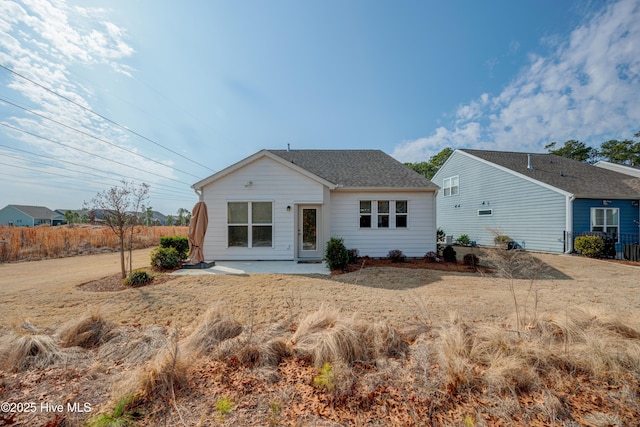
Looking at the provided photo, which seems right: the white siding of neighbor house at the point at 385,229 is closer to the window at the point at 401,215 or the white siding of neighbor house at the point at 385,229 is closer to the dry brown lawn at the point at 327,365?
the window at the point at 401,215

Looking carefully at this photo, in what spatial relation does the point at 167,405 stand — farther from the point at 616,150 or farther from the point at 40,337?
the point at 616,150

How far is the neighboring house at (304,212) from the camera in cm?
1020

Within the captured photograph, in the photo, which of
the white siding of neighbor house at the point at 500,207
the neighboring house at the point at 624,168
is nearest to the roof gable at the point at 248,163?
the white siding of neighbor house at the point at 500,207

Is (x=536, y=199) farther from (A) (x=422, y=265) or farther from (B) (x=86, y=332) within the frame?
(B) (x=86, y=332)

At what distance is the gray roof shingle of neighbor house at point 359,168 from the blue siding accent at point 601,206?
8537 mm

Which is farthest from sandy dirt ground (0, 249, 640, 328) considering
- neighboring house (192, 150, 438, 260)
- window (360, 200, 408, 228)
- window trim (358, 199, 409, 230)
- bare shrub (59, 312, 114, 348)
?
window (360, 200, 408, 228)

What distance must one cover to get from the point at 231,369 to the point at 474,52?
53.5 feet

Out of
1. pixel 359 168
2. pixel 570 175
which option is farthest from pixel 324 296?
pixel 570 175

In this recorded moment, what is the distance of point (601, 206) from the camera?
42.3 feet

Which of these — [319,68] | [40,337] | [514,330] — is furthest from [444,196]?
[40,337]

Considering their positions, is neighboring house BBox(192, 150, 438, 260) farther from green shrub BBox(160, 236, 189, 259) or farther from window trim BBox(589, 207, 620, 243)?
window trim BBox(589, 207, 620, 243)

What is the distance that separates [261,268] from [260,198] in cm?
302

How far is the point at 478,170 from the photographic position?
16906 mm

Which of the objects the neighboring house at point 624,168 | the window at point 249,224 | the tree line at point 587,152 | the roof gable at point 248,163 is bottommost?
the window at point 249,224
